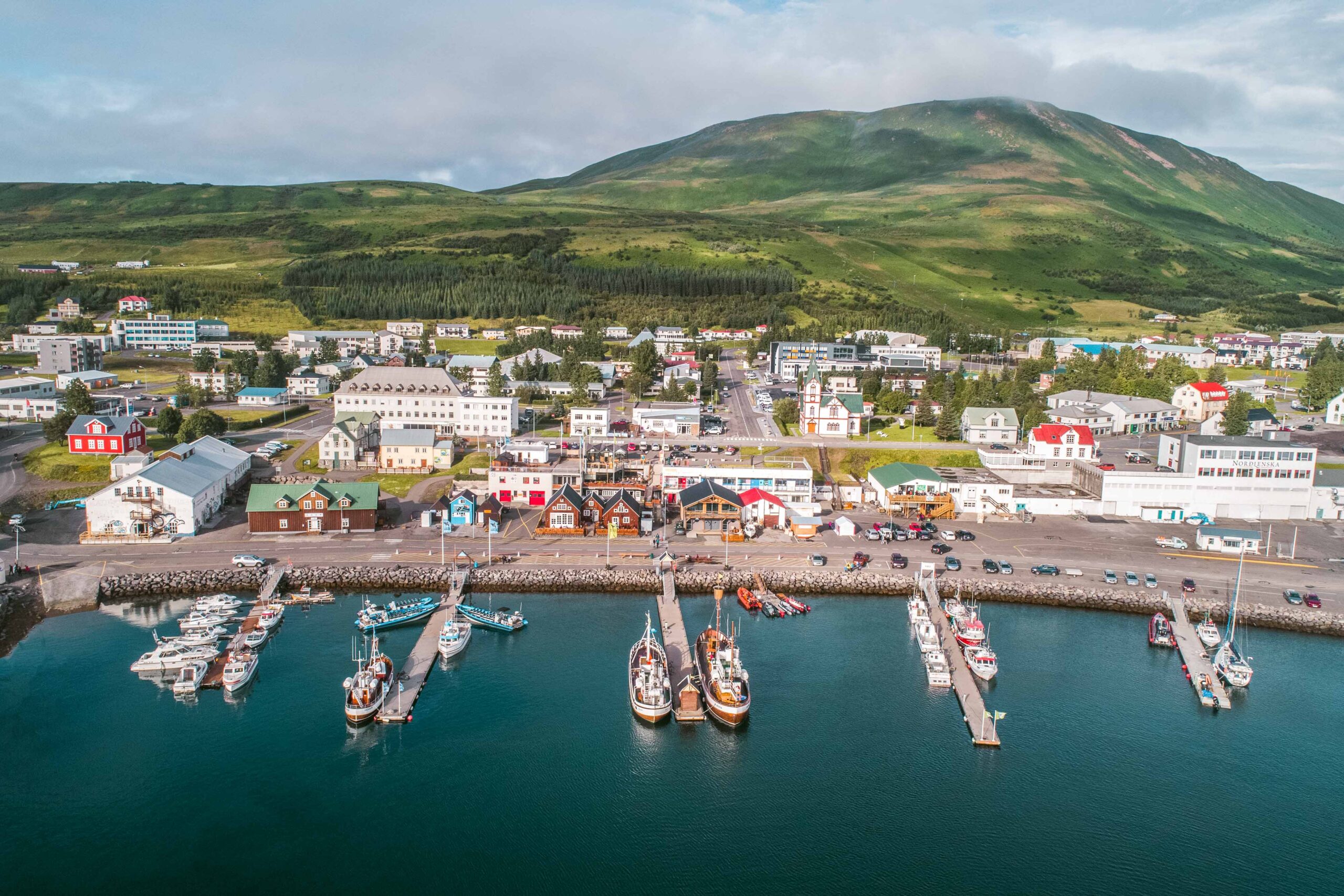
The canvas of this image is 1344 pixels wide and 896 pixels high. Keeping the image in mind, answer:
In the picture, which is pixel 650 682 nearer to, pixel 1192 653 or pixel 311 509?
pixel 1192 653

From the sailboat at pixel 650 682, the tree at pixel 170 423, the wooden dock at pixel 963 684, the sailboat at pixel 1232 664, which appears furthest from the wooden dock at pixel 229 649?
the sailboat at pixel 1232 664

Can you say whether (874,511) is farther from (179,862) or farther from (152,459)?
(152,459)

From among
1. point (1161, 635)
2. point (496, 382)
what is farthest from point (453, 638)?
point (496, 382)

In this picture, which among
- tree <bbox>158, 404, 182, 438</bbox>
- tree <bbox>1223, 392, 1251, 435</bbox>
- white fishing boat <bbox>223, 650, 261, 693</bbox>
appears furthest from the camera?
tree <bbox>1223, 392, 1251, 435</bbox>

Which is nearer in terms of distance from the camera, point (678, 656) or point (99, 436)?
point (678, 656)

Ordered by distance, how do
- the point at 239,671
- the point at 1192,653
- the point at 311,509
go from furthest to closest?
the point at 311,509 → the point at 1192,653 → the point at 239,671

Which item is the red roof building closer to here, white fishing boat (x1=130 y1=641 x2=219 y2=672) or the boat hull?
the boat hull

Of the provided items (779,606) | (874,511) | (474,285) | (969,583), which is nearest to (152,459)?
(779,606)

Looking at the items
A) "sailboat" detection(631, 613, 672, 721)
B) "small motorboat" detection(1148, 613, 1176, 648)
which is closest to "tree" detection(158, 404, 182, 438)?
"sailboat" detection(631, 613, 672, 721)
